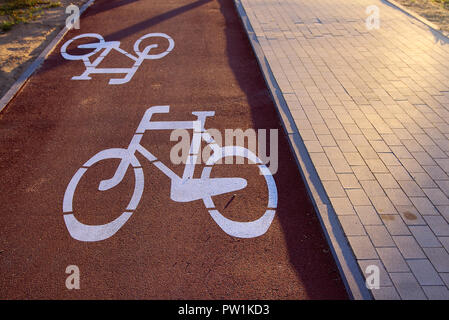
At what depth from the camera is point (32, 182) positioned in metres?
5.07

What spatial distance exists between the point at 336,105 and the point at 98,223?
4.85 metres

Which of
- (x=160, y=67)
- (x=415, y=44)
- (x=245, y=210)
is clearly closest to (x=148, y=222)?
(x=245, y=210)

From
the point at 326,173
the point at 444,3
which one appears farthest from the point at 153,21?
the point at 444,3

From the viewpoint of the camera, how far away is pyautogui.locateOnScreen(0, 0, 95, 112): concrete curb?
6973mm

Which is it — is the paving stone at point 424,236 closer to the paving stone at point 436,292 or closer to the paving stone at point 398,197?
the paving stone at point 398,197

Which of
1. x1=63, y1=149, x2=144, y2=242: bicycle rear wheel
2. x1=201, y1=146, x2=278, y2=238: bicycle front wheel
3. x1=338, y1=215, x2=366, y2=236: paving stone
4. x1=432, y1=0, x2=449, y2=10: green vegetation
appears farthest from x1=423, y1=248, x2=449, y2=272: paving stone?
x1=432, y1=0, x2=449, y2=10: green vegetation

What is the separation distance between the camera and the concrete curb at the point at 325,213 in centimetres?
363

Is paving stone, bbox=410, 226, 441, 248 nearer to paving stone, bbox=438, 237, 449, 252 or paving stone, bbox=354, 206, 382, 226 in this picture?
paving stone, bbox=438, 237, 449, 252

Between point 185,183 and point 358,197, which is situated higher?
point 185,183

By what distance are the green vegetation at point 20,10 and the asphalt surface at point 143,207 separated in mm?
4072

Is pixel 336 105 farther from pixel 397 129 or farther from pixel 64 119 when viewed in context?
pixel 64 119

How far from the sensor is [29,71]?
7957 millimetres

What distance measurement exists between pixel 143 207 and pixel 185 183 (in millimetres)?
723

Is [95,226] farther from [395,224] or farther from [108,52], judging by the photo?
[108,52]
